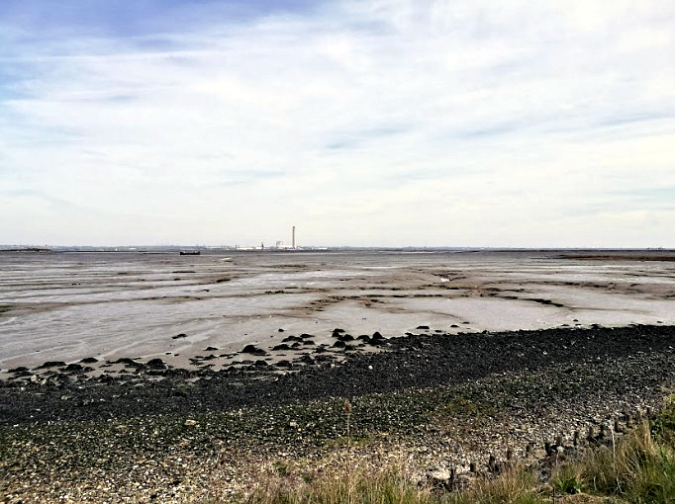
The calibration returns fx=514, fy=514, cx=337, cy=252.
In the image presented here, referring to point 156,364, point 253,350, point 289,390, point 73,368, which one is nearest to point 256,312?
point 253,350

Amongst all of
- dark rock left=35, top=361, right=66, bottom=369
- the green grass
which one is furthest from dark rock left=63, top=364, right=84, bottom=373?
the green grass

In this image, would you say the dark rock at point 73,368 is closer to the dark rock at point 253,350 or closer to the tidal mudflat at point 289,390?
the tidal mudflat at point 289,390

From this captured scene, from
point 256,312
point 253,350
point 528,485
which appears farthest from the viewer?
point 256,312

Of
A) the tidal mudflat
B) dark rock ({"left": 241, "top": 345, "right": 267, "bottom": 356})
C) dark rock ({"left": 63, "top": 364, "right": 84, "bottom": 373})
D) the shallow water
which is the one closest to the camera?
the tidal mudflat

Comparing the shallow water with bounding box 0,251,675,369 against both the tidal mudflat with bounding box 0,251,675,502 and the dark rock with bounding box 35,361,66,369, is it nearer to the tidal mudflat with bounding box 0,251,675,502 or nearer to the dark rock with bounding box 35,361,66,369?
the tidal mudflat with bounding box 0,251,675,502

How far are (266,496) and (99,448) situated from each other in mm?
3578

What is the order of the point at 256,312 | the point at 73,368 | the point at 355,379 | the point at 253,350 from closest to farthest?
1. the point at 355,379
2. the point at 73,368
3. the point at 253,350
4. the point at 256,312

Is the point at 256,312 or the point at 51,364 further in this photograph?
the point at 256,312

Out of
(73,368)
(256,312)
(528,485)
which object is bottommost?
(73,368)

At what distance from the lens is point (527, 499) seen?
5625mm

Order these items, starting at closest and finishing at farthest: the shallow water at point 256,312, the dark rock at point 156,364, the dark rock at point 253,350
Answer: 1. the dark rock at point 156,364
2. the dark rock at point 253,350
3. the shallow water at point 256,312

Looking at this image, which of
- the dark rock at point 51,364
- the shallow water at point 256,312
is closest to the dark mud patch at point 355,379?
the dark rock at point 51,364

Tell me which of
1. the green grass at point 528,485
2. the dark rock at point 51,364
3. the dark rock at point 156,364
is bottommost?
the dark rock at point 51,364

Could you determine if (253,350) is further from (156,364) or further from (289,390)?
(289,390)
